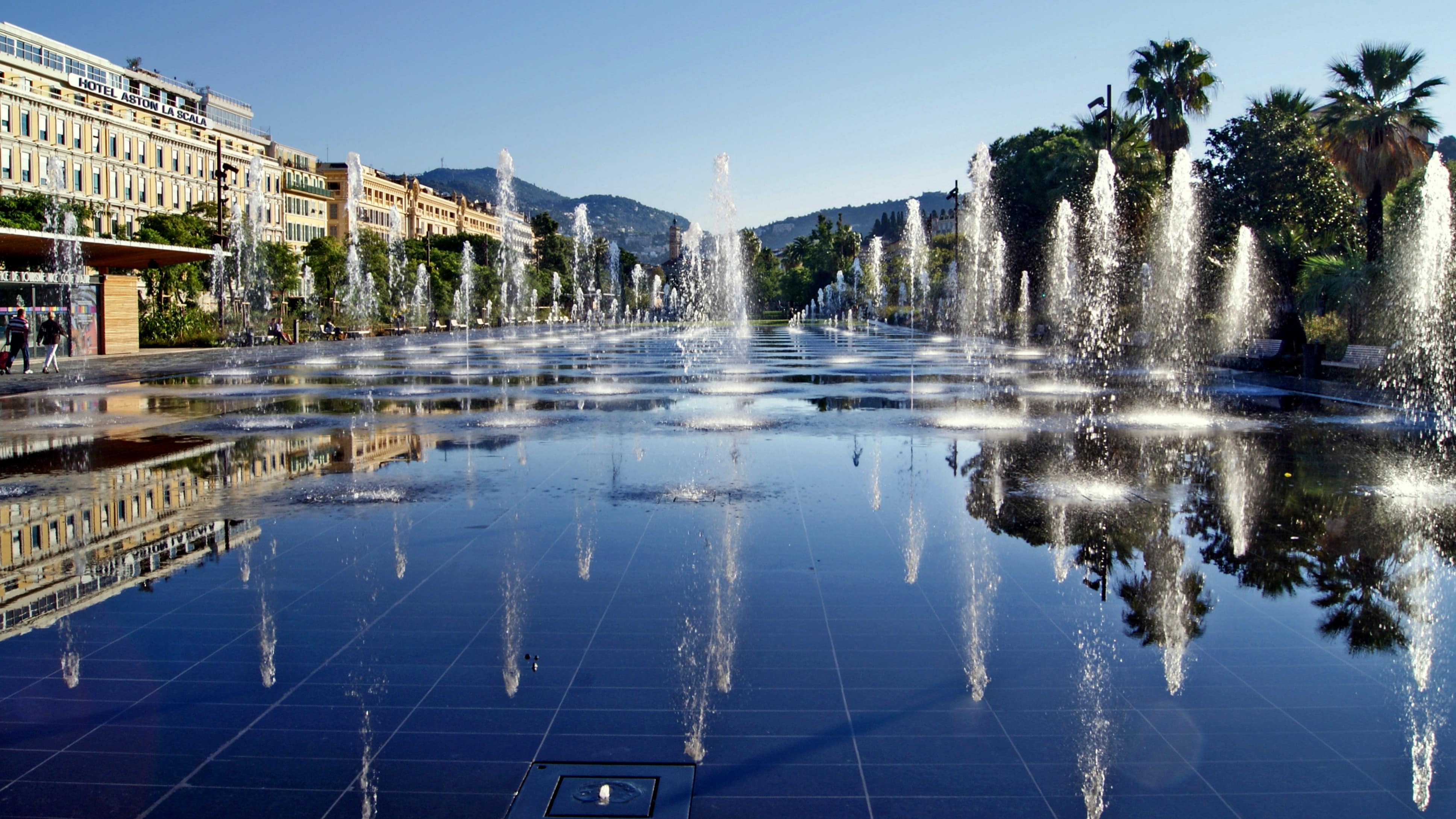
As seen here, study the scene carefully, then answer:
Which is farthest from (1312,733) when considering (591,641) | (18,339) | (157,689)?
(18,339)

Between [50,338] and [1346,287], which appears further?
[50,338]

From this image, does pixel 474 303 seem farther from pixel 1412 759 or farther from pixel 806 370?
pixel 1412 759

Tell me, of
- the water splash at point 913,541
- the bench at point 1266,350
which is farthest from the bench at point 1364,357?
the water splash at point 913,541

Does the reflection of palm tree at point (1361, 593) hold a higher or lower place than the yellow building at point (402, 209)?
lower

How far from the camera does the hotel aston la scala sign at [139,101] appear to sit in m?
67.8

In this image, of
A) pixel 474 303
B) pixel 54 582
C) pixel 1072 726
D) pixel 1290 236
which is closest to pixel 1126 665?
pixel 1072 726

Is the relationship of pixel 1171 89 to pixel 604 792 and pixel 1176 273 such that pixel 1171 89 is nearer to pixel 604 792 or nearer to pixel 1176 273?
pixel 1176 273

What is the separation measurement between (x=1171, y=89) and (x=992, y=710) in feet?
126

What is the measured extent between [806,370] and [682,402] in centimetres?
883

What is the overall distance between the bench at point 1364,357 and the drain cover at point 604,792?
18.7 metres

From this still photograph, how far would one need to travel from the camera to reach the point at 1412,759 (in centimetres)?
368

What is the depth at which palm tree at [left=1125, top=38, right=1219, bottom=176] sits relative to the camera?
36500mm

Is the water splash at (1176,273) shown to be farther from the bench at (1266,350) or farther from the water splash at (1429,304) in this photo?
the water splash at (1429,304)

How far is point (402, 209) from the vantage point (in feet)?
444
